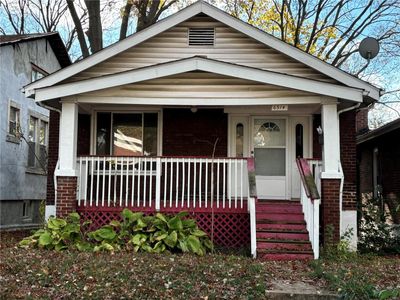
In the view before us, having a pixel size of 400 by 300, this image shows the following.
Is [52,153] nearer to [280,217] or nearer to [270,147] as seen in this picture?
[270,147]

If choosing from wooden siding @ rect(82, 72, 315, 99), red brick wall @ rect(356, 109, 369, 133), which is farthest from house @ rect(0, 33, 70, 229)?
red brick wall @ rect(356, 109, 369, 133)

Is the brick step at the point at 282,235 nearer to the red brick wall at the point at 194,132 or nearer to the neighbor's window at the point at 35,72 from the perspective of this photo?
the red brick wall at the point at 194,132

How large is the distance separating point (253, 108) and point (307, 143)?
61.8 inches

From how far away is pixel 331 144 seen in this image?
31.4 feet

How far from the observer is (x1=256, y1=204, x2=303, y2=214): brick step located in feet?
32.6

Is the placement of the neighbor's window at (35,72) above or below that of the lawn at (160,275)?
above

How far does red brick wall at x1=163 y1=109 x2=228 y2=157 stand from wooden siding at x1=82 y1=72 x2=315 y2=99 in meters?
1.91

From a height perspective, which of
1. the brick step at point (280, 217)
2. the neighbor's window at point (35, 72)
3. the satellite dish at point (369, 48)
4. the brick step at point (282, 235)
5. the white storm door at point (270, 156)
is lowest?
the brick step at point (282, 235)

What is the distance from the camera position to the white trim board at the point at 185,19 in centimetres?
1009

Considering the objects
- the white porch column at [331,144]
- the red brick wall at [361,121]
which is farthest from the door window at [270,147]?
the red brick wall at [361,121]

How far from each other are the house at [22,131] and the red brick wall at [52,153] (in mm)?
4868

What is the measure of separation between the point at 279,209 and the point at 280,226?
0.67 m

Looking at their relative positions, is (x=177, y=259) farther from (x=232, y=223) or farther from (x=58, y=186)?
(x=58, y=186)

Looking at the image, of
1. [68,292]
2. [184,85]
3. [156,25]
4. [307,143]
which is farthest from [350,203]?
[68,292]
